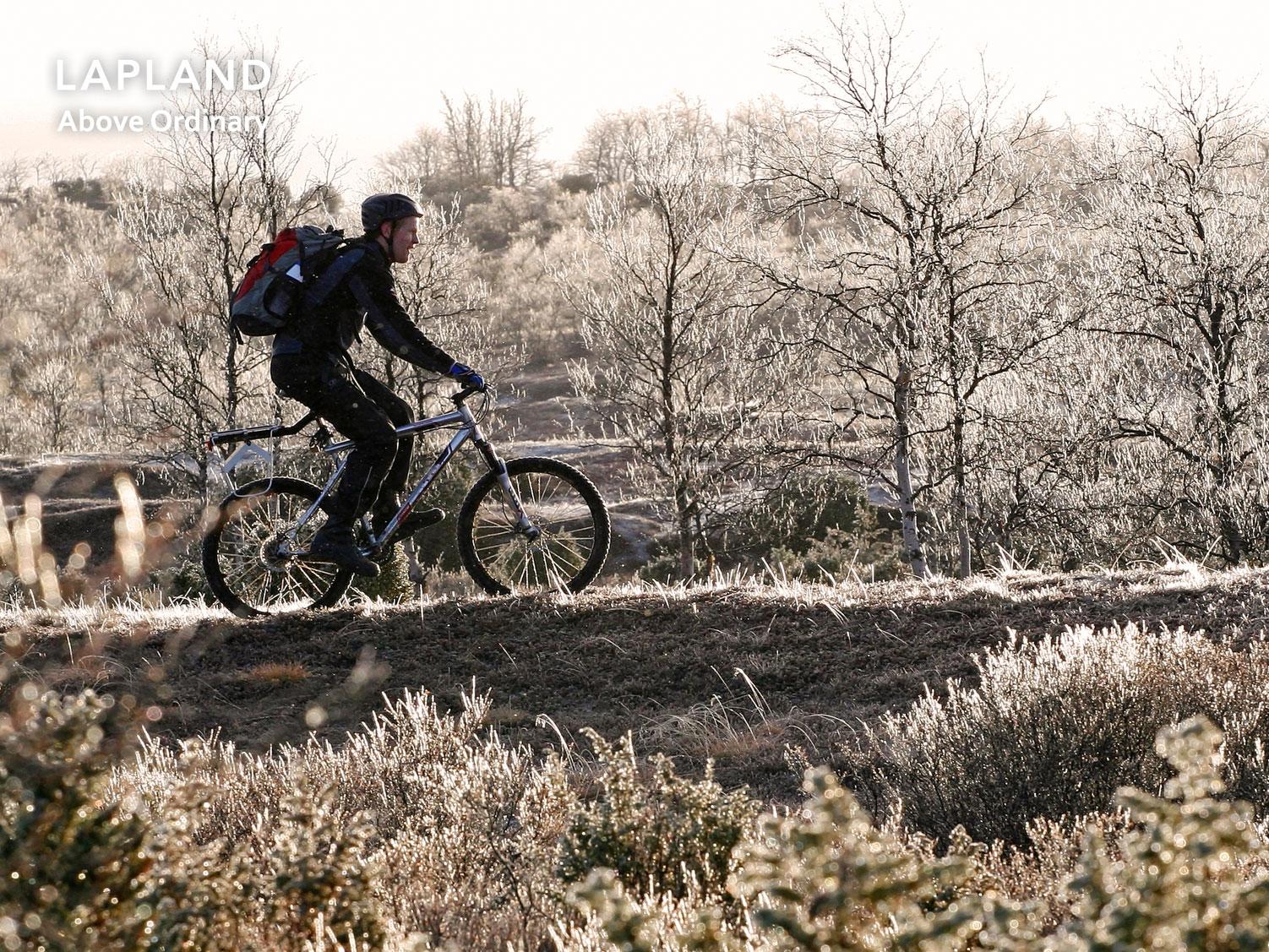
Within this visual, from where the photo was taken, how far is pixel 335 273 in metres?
6.10

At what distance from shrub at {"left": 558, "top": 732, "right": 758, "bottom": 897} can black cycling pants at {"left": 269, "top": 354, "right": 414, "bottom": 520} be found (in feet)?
11.5

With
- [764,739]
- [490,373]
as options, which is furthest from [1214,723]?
[490,373]

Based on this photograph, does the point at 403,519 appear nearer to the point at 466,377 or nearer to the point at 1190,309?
the point at 466,377

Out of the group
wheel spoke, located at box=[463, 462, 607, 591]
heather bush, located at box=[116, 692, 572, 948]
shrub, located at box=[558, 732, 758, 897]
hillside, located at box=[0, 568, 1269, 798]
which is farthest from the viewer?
wheel spoke, located at box=[463, 462, 607, 591]

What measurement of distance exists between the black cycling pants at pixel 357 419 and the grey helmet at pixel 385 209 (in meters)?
0.80

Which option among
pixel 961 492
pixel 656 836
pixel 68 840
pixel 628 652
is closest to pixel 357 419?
pixel 628 652

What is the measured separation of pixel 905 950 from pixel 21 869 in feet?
5.59

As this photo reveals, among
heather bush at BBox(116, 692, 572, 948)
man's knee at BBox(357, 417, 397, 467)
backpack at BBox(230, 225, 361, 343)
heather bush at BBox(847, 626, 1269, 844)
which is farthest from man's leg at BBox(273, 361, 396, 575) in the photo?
heather bush at BBox(847, 626, 1269, 844)

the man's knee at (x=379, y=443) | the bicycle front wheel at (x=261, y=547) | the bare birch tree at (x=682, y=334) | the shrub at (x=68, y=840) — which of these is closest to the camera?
the shrub at (x=68, y=840)

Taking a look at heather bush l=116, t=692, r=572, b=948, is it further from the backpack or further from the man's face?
the man's face

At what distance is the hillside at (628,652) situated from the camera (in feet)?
19.4

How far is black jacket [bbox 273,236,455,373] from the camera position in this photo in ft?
20.1

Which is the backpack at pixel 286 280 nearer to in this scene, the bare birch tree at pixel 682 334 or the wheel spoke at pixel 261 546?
the wheel spoke at pixel 261 546

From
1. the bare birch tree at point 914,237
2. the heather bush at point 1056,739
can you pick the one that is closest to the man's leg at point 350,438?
the heather bush at point 1056,739
